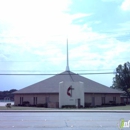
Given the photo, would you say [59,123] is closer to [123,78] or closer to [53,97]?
[53,97]

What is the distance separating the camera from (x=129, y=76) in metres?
101

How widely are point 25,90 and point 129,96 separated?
4220 cm

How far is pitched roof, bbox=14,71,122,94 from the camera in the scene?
6425cm

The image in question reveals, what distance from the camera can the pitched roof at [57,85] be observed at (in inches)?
2530

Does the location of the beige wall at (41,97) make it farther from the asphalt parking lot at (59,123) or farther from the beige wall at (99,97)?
the asphalt parking lot at (59,123)

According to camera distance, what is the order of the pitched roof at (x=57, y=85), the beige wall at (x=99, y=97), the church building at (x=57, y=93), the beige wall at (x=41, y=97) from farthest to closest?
the beige wall at (x=99, y=97) < the pitched roof at (x=57, y=85) < the beige wall at (x=41, y=97) < the church building at (x=57, y=93)

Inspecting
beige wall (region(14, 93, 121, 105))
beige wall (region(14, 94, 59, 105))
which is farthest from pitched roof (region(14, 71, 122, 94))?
beige wall (region(14, 93, 121, 105))

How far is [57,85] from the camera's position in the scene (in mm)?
65125

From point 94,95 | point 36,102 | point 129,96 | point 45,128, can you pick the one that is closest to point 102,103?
point 94,95

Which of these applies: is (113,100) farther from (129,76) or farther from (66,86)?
(129,76)

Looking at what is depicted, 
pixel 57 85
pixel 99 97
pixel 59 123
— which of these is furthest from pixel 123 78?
pixel 59 123

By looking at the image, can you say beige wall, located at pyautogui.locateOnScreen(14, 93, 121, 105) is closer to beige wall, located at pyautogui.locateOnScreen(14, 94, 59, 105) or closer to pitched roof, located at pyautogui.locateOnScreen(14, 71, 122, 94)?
beige wall, located at pyautogui.locateOnScreen(14, 94, 59, 105)

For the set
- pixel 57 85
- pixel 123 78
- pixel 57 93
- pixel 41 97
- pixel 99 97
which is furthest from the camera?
pixel 123 78

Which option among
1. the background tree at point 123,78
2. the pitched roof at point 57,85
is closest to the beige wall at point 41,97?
the pitched roof at point 57,85
